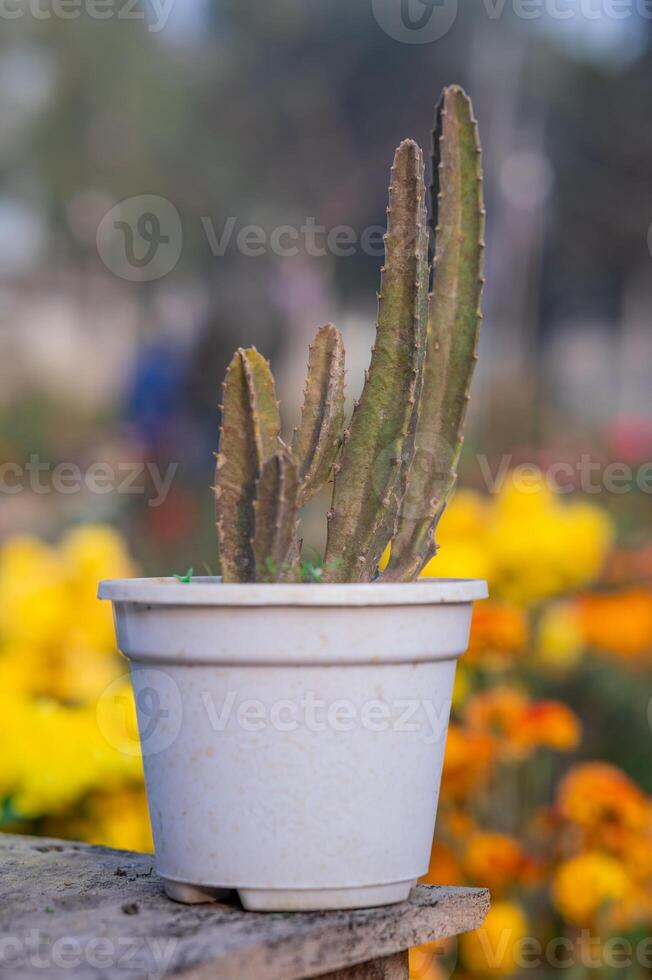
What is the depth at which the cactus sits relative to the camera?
100 centimetres

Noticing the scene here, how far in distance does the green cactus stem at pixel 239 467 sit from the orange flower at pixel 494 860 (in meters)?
0.97

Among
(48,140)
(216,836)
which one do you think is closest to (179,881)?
(216,836)

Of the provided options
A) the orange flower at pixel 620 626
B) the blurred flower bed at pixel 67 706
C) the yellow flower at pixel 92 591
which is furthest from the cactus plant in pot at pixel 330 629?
the orange flower at pixel 620 626

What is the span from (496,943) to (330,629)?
1185mm

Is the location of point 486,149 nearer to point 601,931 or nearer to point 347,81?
point 347,81

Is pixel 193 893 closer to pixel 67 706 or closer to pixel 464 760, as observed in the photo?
pixel 464 760

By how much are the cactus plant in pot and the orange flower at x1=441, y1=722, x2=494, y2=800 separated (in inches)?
33.1

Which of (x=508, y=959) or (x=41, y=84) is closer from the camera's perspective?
(x=508, y=959)

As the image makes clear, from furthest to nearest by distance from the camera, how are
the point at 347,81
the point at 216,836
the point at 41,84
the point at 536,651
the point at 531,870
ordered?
the point at 347,81 < the point at 41,84 < the point at 536,651 < the point at 531,870 < the point at 216,836

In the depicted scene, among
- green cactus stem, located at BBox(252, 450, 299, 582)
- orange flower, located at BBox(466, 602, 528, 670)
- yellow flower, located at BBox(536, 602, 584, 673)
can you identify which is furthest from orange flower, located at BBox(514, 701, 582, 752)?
green cactus stem, located at BBox(252, 450, 299, 582)

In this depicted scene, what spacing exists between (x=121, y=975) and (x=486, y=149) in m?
5.71

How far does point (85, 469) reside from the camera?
5707mm

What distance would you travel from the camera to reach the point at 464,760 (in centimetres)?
182

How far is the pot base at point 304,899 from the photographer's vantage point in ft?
2.99
